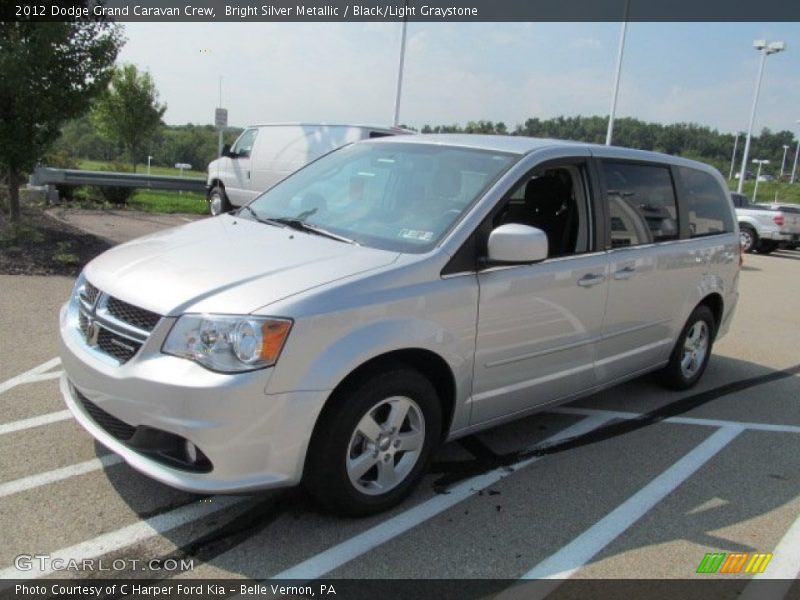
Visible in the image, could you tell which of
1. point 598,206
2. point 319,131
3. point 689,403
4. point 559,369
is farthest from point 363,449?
point 319,131

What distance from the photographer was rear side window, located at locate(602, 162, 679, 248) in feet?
14.9

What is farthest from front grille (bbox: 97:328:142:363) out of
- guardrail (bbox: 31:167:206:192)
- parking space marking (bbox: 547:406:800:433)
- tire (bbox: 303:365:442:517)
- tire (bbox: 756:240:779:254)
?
tire (bbox: 756:240:779:254)

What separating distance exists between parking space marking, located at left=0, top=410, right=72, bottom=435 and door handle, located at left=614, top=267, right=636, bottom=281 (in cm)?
350

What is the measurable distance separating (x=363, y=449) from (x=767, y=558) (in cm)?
200

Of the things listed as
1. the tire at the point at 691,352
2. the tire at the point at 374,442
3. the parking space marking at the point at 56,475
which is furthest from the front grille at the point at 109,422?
the tire at the point at 691,352

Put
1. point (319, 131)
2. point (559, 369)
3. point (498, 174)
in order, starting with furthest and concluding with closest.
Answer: point (319, 131)
point (559, 369)
point (498, 174)

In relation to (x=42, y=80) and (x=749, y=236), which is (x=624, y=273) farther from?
(x=749, y=236)

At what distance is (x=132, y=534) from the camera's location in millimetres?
3016

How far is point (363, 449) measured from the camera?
322cm

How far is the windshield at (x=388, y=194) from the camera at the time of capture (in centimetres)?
365

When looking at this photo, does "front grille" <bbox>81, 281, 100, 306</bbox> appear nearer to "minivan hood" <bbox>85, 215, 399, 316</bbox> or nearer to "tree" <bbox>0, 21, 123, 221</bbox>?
"minivan hood" <bbox>85, 215, 399, 316</bbox>

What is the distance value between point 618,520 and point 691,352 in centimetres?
268

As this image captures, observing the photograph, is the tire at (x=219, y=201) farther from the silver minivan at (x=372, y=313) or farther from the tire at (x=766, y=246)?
the tire at (x=766, y=246)

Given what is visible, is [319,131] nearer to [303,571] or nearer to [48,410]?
[48,410]
